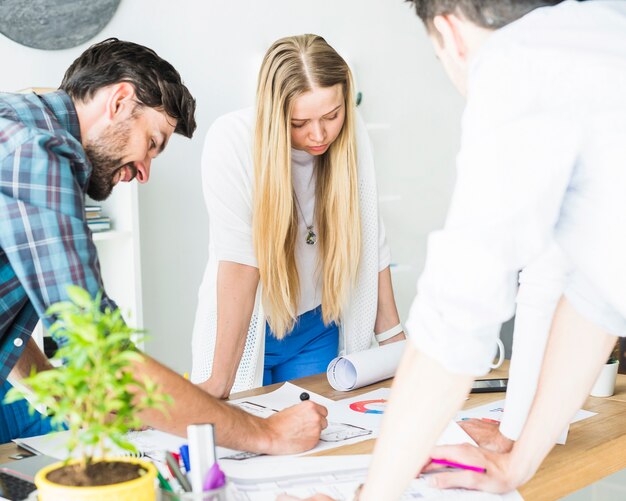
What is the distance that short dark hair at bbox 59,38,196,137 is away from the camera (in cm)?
146

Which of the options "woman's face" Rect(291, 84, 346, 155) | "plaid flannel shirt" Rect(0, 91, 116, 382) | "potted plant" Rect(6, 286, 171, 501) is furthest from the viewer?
"woman's face" Rect(291, 84, 346, 155)

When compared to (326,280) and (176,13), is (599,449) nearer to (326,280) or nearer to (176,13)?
(326,280)

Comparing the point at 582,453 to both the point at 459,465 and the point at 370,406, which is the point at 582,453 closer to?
the point at 459,465

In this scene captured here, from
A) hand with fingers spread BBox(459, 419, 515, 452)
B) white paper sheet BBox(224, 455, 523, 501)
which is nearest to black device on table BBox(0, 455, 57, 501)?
white paper sheet BBox(224, 455, 523, 501)

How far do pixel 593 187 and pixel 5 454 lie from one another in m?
1.03

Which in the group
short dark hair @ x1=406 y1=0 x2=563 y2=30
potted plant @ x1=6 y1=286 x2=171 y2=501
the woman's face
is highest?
→ short dark hair @ x1=406 y1=0 x2=563 y2=30

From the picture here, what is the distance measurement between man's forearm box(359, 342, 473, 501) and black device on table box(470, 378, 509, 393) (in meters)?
0.80

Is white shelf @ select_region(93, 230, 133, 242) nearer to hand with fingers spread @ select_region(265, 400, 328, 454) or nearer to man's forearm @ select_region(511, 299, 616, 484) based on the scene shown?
hand with fingers spread @ select_region(265, 400, 328, 454)

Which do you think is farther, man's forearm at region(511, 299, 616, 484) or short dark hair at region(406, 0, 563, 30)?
man's forearm at region(511, 299, 616, 484)

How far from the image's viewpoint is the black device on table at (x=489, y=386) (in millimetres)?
1685

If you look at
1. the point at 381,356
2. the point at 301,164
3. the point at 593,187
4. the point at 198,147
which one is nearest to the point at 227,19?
the point at 198,147

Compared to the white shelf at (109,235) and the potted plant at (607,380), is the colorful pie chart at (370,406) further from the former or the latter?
the white shelf at (109,235)

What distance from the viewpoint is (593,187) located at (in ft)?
2.83

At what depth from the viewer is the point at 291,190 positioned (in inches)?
79.4
